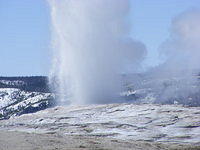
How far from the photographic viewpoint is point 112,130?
6362 centimetres

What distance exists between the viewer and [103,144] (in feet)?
158

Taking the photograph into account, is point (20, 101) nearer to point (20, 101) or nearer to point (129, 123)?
point (20, 101)

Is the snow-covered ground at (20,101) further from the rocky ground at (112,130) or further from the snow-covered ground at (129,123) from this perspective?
the snow-covered ground at (129,123)

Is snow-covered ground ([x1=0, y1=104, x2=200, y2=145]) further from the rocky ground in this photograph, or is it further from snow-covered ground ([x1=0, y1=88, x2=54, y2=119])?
snow-covered ground ([x1=0, y1=88, x2=54, y2=119])

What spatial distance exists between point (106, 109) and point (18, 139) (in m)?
36.6

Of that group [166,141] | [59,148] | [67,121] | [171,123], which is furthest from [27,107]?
[59,148]

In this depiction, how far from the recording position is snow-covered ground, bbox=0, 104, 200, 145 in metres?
58.7

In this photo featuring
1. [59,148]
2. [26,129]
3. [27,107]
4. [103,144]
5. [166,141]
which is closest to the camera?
[59,148]

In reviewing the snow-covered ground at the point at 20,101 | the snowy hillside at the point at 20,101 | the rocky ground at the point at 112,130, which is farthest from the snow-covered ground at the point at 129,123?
the snow-covered ground at the point at 20,101

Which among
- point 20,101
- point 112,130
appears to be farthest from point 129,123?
point 20,101

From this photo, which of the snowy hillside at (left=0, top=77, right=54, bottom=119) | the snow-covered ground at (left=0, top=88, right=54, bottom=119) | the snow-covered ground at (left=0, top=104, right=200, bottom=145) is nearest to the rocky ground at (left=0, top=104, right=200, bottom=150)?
the snow-covered ground at (left=0, top=104, right=200, bottom=145)

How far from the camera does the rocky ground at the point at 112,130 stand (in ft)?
158

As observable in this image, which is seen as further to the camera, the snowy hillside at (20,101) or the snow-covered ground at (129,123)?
the snowy hillside at (20,101)

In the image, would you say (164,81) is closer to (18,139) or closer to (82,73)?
(82,73)
